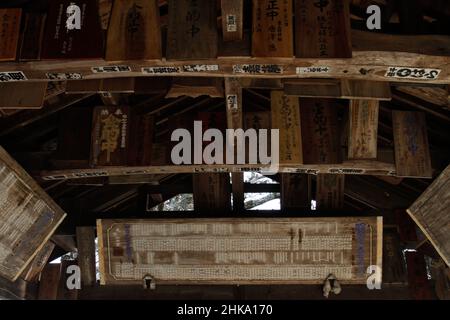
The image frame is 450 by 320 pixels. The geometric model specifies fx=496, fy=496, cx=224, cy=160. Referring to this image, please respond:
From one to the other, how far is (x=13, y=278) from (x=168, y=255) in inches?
68.8

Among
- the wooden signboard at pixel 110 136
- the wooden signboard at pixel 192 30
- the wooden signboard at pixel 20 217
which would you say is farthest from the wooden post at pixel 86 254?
the wooden signboard at pixel 192 30

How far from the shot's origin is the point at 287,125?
5.00m

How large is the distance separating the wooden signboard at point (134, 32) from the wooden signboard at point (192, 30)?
12 cm

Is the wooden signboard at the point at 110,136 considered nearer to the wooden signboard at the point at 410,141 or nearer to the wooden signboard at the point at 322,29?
the wooden signboard at the point at 322,29

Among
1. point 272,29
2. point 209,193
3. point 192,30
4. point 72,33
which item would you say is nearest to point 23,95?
point 72,33

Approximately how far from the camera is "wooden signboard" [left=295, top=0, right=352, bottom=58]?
3539 mm

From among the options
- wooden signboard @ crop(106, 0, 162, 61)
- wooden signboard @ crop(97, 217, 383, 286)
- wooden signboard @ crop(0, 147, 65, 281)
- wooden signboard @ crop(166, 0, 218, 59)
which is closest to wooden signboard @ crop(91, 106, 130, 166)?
wooden signboard @ crop(0, 147, 65, 281)

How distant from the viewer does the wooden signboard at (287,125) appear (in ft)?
16.3

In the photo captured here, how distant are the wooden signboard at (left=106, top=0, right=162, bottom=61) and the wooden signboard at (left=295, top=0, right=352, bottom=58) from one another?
1.05 metres

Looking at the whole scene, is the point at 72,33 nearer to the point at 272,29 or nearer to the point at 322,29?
the point at 272,29

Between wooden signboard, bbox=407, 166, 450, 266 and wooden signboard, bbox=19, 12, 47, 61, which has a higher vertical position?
wooden signboard, bbox=19, 12, 47, 61

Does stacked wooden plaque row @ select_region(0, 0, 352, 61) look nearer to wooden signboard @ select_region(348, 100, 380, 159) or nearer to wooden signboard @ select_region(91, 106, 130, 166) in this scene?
wooden signboard @ select_region(348, 100, 380, 159)

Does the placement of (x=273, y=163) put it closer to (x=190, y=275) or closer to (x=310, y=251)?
(x=310, y=251)
